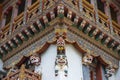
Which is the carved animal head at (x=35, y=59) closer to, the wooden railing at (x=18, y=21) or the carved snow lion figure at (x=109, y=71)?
the wooden railing at (x=18, y=21)

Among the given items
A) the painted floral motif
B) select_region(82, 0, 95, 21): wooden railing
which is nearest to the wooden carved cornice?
select_region(82, 0, 95, 21): wooden railing

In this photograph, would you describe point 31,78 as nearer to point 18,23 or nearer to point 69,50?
point 69,50

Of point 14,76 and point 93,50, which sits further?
point 93,50

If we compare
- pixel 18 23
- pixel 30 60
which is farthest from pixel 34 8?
pixel 30 60

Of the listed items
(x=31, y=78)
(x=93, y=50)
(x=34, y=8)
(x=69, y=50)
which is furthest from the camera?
(x=34, y=8)

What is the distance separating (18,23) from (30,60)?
187 centimetres

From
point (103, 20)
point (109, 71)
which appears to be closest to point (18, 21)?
point (103, 20)

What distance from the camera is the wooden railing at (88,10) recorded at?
10.9 meters

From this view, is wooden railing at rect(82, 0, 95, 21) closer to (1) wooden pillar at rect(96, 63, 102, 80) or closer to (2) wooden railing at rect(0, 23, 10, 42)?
(1) wooden pillar at rect(96, 63, 102, 80)

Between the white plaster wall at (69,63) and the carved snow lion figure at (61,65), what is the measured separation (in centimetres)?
18

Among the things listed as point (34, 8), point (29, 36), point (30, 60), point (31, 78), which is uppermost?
point (34, 8)

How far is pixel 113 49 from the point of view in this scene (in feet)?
37.4

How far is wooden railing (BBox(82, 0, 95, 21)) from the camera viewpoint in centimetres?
1090

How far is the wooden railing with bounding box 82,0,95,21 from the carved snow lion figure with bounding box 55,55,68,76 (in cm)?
199
